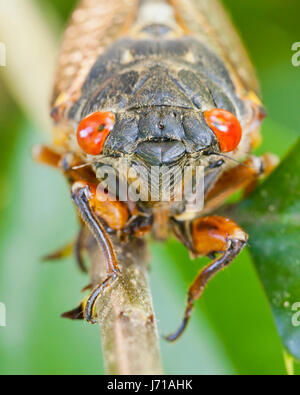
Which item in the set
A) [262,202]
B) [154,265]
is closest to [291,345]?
[262,202]

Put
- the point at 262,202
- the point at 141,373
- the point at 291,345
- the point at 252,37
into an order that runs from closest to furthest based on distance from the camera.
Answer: the point at 141,373
the point at 291,345
the point at 262,202
the point at 252,37

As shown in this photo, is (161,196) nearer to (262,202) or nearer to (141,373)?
(262,202)

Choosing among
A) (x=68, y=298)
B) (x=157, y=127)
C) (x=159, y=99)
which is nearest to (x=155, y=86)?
(x=159, y=99)

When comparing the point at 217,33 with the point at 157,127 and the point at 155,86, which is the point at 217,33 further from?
the point at 157,127

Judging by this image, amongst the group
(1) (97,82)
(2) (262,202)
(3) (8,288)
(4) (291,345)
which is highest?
(1) (97,82)

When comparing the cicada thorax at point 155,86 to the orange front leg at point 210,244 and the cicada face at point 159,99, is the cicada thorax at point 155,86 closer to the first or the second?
the cicada face at point 159,99

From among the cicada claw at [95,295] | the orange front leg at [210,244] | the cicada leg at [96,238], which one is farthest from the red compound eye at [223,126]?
the cicada claw at [95,295]

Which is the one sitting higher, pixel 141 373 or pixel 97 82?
pixel 97 82

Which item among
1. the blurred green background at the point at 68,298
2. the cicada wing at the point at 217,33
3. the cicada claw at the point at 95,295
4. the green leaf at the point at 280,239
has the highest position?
the cicada wing at the point at 217,33
